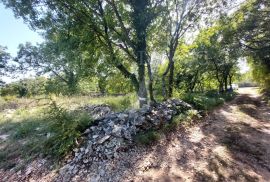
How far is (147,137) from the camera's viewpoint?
4793 mm

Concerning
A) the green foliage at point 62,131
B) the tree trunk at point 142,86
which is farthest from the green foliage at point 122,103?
the green foliage at point 62,131

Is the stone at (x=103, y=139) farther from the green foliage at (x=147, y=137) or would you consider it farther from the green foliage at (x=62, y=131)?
the green foliage at (x=147, y=137)

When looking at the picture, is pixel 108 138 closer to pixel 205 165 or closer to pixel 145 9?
pixel 205 165

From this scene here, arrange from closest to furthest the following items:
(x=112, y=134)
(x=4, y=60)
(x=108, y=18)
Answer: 1. (x=112, y=134)
2. (x=108, y=18)
3. (x=4, y=60)

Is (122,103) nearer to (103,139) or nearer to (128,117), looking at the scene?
(128,117)

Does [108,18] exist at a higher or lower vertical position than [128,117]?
higher

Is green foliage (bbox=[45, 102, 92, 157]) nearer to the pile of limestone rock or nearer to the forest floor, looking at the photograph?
the pile of limestone rock

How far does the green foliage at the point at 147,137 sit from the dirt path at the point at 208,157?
8.6 inches

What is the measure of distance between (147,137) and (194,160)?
1.26 m

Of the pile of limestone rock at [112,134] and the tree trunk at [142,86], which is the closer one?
the pile of limestone rock at [112,134]

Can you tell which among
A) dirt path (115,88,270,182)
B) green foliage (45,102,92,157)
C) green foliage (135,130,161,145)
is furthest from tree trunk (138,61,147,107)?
green foliage (45,102,92,157)

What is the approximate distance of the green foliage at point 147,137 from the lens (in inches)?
184

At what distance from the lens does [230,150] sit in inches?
181

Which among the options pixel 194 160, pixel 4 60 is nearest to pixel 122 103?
pixel 194 160
